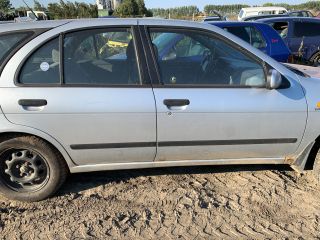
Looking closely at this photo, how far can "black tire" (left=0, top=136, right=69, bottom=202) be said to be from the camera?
3293 millimetres

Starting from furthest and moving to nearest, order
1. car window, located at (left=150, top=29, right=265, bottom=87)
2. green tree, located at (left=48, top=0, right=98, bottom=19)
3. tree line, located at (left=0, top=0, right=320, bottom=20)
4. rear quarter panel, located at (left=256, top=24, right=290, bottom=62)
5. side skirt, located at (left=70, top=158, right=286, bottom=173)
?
tree line, located at (left=0, top=0, right=320, bottom=20)
green tree, located at (left=48, top=0, right=98, bottom=19)
rear quarter panel, located at (left=256, top=24, right=290, bottom=62)
side skirt, located at (left=70, top=158, right=286, bottom=173)
car window, located at (left=150, top=29, right=265, bottom=87)

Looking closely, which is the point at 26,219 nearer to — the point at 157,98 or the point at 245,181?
the point at 157,98

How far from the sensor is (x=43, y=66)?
10.5 ft

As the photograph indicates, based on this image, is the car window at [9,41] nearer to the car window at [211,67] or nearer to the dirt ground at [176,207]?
the car window at [211,67]

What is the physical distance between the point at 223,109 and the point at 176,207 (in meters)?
0.95

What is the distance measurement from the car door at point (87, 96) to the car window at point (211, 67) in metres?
0.25

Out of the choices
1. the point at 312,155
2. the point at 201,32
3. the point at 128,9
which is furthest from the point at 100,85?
the point at 128,9

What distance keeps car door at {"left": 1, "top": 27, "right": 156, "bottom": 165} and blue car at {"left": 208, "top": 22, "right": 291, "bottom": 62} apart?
470 centimetres

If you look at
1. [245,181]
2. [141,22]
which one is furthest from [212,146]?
[141,22]

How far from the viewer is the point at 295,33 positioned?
9492mm

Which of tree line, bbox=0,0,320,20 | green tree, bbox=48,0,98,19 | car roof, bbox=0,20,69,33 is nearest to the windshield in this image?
car roof, bbox=0,20,69,33

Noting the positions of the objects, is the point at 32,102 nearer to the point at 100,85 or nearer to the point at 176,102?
the point at 100,85

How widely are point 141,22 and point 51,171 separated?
153cm

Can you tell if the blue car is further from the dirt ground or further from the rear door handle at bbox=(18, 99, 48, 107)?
the rear door handle at bbox=(18, 99, 48, 107)
